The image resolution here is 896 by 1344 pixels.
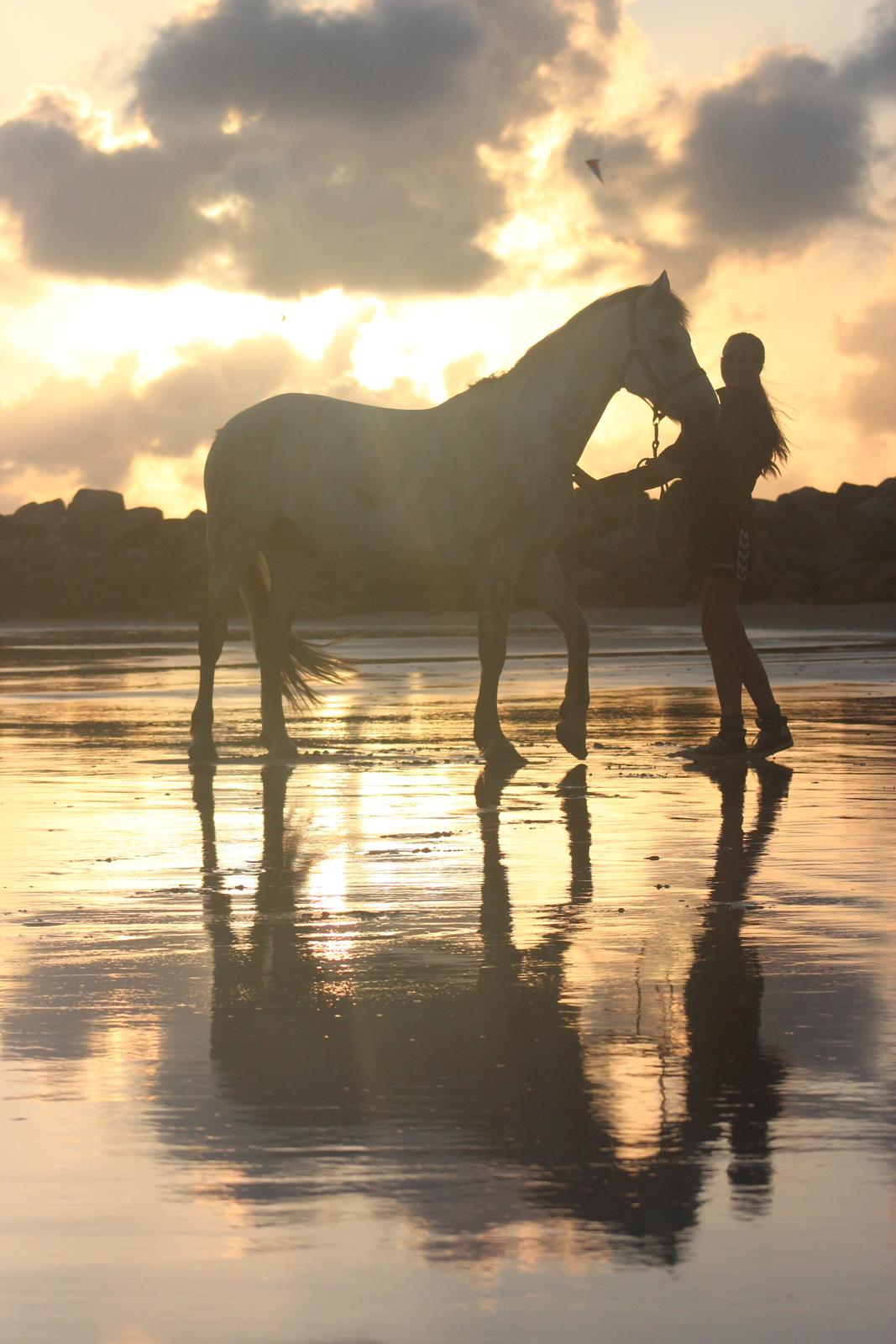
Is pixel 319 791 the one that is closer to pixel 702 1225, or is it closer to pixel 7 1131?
pixel 7 1131

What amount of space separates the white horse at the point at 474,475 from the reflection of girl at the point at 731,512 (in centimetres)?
19

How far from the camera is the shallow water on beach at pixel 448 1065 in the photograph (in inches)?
118

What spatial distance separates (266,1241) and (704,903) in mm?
3333

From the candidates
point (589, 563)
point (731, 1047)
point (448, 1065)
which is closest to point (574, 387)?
point (731, 1047)

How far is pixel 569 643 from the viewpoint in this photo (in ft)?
39.0

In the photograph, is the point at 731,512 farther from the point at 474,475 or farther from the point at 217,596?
the point at 217,596

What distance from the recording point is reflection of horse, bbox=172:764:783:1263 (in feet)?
11.2

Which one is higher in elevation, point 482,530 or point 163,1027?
point 482,530

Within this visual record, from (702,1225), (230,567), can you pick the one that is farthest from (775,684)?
(702,1225)

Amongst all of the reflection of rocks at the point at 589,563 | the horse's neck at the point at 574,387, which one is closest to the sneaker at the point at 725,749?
the horse's neck at the point at 574,387

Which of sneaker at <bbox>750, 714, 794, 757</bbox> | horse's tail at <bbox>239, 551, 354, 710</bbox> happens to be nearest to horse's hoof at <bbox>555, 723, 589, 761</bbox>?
sneaker at <bbox>750, 714, 794, 757</bbox>

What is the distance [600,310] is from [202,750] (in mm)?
3339

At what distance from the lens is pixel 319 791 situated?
981 centimetres

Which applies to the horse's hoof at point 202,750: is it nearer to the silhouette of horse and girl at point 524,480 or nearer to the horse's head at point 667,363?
the silhouette of horse and girl at point 524,480
